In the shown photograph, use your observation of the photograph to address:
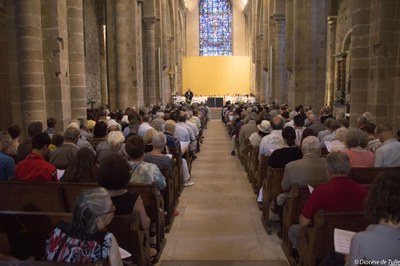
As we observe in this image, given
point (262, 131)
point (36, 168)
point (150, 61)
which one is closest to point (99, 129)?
point (36, 168)

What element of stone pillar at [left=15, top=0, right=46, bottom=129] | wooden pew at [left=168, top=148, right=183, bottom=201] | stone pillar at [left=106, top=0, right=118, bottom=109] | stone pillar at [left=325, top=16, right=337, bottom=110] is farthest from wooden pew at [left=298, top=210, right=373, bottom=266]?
stone pillar at [left=325, top=16, right=337, bottom=110]

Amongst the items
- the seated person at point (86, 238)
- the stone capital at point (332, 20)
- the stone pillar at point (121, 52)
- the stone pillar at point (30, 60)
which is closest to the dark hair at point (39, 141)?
the seated person at point (86, 238)

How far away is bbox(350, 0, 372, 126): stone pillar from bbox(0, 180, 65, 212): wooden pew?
25.9 feet

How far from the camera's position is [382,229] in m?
2.61

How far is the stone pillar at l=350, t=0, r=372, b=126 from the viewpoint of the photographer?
34.4 feet

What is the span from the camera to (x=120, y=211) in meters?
4.04

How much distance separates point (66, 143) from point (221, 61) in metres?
35.7

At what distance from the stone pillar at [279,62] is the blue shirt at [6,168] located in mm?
17543

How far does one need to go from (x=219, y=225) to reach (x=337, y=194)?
2.98m

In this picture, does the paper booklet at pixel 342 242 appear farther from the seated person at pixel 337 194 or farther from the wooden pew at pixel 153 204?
→ the wooden pew at pixel 153 204

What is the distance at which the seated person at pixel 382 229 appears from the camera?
101 inches

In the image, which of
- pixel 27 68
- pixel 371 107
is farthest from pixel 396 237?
pixel 27 68

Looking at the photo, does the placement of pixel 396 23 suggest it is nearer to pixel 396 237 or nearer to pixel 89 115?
pixel 396 237

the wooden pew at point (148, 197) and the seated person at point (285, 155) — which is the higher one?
the seated person at point (285, 155)
